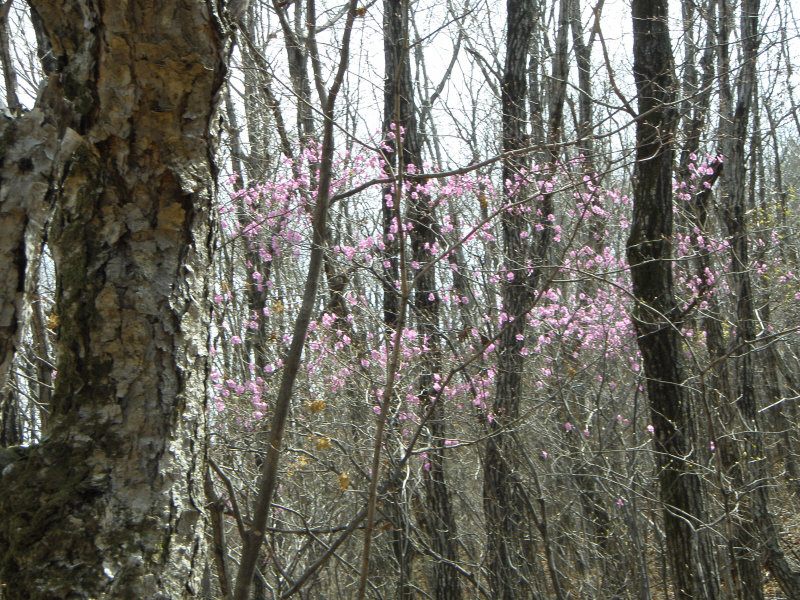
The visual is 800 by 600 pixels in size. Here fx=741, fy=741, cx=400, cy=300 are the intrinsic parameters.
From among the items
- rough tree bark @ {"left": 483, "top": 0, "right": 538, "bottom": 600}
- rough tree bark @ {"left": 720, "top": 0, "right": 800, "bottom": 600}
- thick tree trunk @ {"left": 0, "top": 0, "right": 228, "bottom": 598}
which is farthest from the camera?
rough tree bark @ {"left": 720, "top": 0, "right": 800, "bottom": 600}

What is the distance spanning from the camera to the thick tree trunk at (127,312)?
137 cm

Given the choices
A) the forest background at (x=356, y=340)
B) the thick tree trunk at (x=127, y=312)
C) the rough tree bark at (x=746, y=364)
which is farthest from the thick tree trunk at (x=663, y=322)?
the thick tree trunk at (x=127, y=312)

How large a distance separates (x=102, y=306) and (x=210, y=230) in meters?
0.30

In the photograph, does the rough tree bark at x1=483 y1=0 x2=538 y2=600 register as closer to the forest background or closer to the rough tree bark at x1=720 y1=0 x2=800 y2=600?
the forest background

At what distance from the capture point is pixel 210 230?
168cm

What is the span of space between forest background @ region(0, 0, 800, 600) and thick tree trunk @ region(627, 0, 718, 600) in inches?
0.8

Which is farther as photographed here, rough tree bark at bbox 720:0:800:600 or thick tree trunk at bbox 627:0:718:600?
rough tree bark at bbox 720:0:800:600

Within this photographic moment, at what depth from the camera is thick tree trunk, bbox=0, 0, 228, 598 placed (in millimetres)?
1365

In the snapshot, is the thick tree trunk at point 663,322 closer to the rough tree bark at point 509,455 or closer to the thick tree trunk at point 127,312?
the rough tree bark at point 509,455

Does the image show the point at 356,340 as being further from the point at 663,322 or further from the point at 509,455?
the point at 663,322

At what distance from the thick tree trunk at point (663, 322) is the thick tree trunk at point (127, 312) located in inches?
136

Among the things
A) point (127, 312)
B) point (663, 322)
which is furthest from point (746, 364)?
point (127, 312)

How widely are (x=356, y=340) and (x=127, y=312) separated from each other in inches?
175

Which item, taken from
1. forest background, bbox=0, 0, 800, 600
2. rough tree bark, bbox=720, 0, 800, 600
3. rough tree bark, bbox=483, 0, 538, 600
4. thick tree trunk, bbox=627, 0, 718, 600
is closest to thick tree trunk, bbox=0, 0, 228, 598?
forest background, bbox=0, 0, 800, 600
